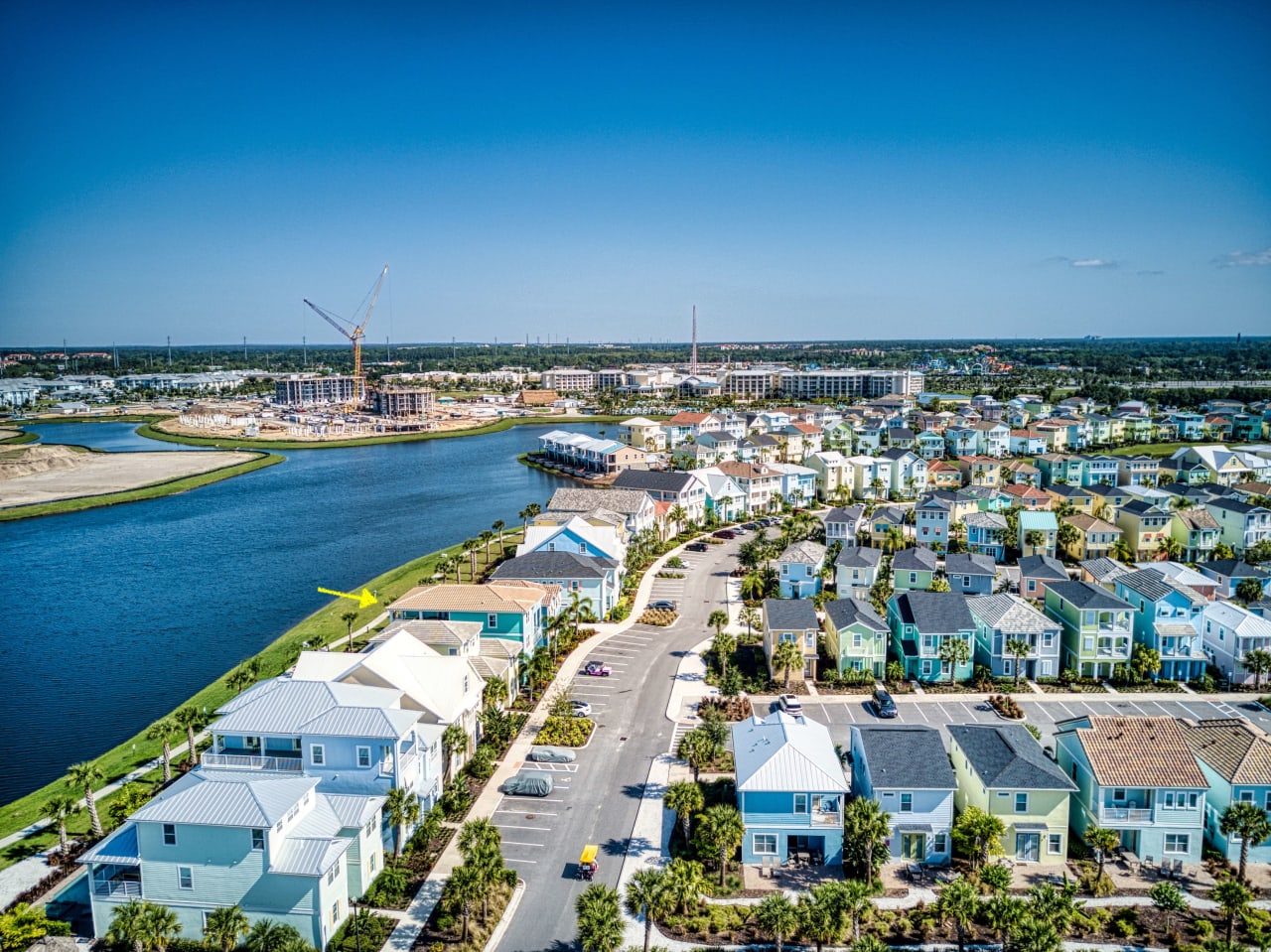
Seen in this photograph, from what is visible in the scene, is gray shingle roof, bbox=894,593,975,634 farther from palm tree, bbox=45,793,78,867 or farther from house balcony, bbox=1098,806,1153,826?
palm tree, bbox=45,793,78,867

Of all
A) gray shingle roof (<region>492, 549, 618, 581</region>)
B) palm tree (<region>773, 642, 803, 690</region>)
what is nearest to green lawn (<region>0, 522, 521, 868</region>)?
gray shingle roof (<region>492, 549, 618, 581</region>)

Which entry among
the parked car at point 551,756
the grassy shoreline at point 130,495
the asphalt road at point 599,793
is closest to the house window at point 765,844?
the asphalt road at point 599,793

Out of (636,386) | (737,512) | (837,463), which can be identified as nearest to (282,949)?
(737,512)

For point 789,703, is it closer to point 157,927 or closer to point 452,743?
point 452,743

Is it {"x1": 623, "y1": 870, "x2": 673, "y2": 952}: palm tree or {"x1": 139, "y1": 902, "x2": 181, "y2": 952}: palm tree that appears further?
{"x1": 623, "y1": 870, "x2": 673, "y2": 952}: palm tree

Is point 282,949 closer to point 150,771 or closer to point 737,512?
point 150,771


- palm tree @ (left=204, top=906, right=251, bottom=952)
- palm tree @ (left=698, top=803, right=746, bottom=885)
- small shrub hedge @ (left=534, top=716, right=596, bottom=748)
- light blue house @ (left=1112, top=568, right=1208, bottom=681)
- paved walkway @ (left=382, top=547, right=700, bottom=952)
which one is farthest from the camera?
light blue house @ (left=1112, top=568, right=1208, bottom=681)
